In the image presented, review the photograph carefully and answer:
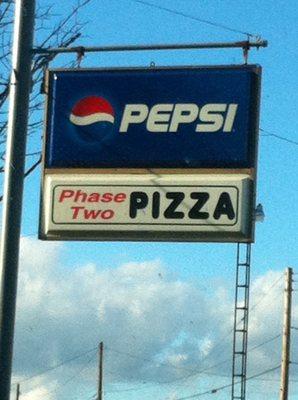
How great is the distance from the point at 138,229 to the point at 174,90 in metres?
1.32

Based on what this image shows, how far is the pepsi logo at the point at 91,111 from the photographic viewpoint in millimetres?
11625

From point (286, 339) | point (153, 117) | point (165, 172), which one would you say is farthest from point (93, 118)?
point (286, 339)

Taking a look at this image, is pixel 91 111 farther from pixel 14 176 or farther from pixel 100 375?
pixel 100 375

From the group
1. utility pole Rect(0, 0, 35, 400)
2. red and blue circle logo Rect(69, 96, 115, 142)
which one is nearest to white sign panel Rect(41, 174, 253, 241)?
red and blue circle logo Rect(69, 96, 115, 142)

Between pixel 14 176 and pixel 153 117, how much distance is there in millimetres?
1665

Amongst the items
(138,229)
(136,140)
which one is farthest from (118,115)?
(138,229)

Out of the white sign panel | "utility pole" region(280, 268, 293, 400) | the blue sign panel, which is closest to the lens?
the white sign panel

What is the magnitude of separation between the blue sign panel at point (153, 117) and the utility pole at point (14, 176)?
0.94 meters

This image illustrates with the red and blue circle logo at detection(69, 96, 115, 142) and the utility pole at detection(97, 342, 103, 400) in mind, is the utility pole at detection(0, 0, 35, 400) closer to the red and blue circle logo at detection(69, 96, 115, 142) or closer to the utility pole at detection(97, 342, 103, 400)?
the red and blue circle logo at detection(69, 96, 115, 142)

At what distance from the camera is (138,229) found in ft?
37.3

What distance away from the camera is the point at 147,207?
11.4 meters

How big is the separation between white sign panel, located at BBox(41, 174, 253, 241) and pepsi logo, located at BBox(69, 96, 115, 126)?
519 mm

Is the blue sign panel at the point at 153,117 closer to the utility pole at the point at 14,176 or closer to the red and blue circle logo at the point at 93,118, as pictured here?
the red and blue circle logo at the point at 93,118

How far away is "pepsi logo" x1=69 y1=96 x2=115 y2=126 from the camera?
11625mm
